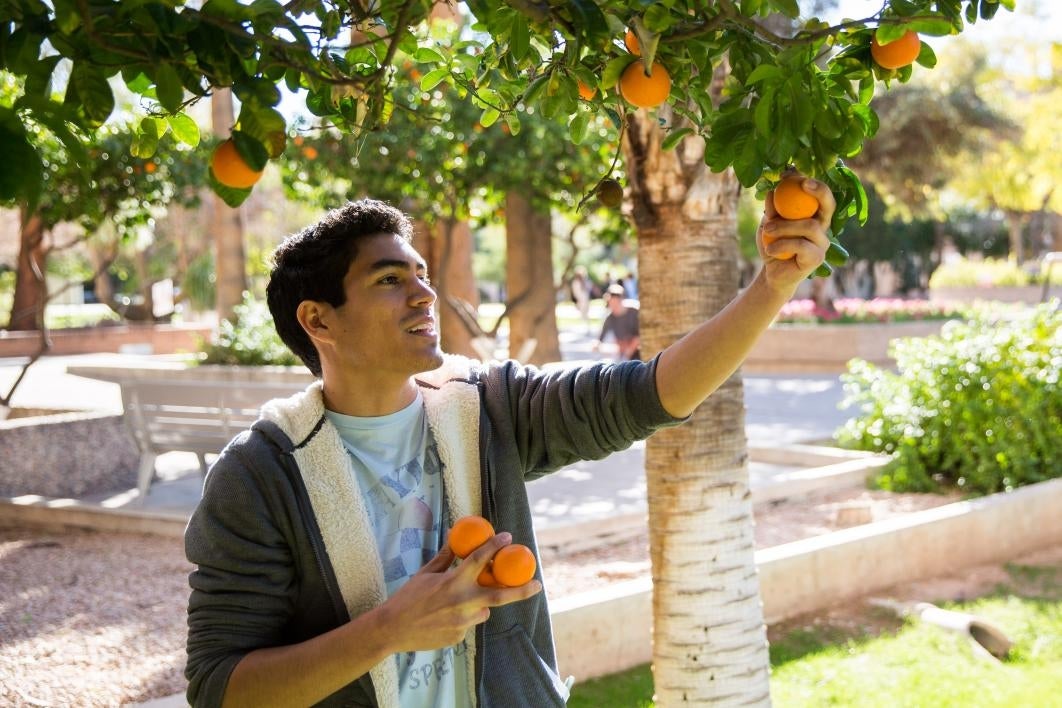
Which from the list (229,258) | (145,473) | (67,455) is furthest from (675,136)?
(229,258)

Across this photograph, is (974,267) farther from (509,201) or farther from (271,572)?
(271,572)

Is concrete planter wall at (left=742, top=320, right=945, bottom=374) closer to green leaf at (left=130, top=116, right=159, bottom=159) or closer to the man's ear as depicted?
the man's ear

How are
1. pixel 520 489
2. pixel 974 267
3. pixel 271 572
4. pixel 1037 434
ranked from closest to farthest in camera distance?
Answer: pixel 271 572 < pixel 520 489 < pixel 1037 434 < pixel 974 267

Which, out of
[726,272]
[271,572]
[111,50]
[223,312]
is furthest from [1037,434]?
[223,312]

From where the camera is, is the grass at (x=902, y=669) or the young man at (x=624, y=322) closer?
the grass at (x=902, y=669)

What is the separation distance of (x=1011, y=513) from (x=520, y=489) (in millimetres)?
5751

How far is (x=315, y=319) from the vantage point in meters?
2.31

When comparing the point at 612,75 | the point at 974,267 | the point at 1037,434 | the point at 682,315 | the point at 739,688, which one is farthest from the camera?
the point at 974,267

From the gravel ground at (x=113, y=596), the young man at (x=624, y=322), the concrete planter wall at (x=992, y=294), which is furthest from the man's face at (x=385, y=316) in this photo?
the concrete planter wall at (x=992, y=294)

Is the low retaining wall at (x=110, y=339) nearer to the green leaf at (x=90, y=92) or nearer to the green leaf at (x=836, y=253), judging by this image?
the green leaf at (x=836, y=253)

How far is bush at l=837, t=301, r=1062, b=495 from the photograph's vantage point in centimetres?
791

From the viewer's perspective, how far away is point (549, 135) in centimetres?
1080

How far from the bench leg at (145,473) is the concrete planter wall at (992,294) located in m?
25.2

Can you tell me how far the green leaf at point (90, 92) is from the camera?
1.38 meters
